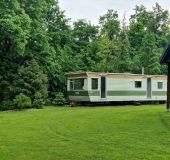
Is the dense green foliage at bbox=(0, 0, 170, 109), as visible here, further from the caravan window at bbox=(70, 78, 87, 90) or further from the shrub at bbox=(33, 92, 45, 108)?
the caravan window at bbox=(70, 78, 87, 90)

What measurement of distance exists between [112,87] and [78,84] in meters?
2.84

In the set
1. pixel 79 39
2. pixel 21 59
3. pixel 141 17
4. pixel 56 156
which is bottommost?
pixel 56 156

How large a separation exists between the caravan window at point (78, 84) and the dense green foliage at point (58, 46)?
2063mm

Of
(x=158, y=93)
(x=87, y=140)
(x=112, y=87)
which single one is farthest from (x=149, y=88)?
Answer: (x=87, y=140)

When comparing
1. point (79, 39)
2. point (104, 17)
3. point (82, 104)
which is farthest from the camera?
point (104, 17)

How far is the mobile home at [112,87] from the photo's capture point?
1409 inches

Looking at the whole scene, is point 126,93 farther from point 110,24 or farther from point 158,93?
point 110,24

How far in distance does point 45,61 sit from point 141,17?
963 inches

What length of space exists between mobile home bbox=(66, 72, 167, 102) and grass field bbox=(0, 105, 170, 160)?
14572 mm

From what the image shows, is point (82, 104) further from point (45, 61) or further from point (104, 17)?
point (104, 17)

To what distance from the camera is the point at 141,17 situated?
58.9m

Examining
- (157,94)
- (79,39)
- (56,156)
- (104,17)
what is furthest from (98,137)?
(104,17)

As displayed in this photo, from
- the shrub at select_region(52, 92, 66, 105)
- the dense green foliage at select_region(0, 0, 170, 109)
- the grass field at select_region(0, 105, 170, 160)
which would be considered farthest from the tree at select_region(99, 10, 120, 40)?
the grass field at select_region(0, 105, 170, 160)

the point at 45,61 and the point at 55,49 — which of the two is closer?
the point at 45,61
